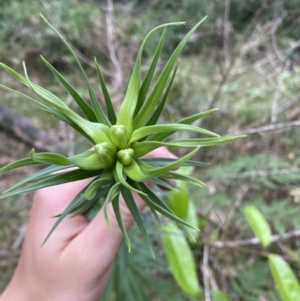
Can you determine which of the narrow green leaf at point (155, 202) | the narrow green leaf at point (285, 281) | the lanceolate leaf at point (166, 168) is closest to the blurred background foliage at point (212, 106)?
the narrow green leaf at point (285, 281)

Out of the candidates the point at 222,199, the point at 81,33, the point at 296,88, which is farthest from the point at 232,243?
the point at 81,33

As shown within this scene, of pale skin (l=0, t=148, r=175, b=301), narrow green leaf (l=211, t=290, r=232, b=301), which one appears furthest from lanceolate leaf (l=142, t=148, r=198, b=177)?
narrow green leaf (l=211, t=290, r=232, b=301)

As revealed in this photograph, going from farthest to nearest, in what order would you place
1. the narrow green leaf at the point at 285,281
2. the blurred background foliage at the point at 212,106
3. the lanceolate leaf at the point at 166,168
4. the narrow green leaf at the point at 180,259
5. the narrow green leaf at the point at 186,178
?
the blurred background foliage at the point at 212,106
the narrow green leaf at the point at 180,259
the narrow green leaf at the point at 285,281
the narrow green leaf at the point at 186,178
the lanceolate leaf at the point at 166,168

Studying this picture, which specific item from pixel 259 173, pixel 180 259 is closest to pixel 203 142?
pixel 180 259

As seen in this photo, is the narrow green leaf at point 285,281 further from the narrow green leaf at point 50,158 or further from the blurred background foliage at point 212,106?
the narrow green leaf at point 50,158

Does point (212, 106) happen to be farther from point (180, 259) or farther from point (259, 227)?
point (180, 259)
